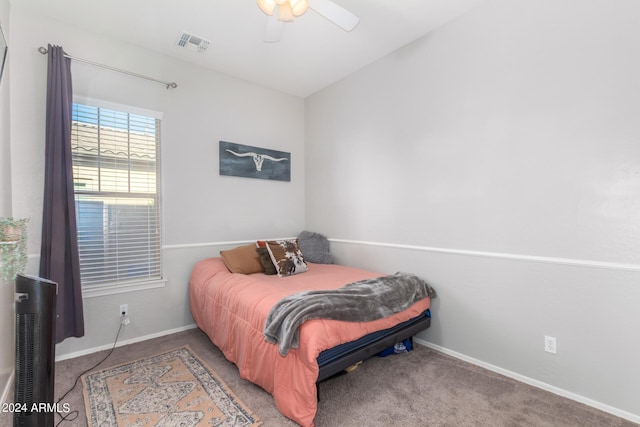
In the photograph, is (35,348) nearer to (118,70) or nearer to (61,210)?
(61,210)

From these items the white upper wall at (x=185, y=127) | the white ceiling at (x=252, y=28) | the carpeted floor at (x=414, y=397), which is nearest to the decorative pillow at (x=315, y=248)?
the white upper wall at (x=185, y=127)

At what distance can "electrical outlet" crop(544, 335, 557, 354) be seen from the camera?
1975 millimetres

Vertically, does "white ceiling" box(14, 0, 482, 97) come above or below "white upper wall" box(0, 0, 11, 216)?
above

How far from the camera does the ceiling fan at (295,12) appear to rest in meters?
1.81

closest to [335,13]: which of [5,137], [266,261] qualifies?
[266,261]

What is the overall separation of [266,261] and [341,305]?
1256mm

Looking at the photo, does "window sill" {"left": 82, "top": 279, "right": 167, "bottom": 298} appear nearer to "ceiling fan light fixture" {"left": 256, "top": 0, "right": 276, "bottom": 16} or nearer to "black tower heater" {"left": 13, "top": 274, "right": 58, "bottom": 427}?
"black tower heater" {"left": 13, "top": 274, "right": 58, "bottom": 427}

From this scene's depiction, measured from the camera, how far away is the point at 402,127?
2875 mm

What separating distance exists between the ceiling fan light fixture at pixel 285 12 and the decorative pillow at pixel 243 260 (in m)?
2.02

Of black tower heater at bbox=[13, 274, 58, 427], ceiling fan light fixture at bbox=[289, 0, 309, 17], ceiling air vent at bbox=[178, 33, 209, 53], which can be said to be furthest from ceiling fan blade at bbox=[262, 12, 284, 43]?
black tower heater at bbox=[13, 274, 58, 427]

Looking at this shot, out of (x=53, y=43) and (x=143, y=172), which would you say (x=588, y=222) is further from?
(x=53, y=43)

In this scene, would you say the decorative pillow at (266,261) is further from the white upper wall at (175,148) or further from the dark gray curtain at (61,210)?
the dark gray curtain at (61,210)

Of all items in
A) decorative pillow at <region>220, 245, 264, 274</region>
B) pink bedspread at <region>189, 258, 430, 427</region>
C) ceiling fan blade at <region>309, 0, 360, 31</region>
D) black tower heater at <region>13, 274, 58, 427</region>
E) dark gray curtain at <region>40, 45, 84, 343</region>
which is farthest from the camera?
decorative pillow at <region>220, 245, 264, 274</region>

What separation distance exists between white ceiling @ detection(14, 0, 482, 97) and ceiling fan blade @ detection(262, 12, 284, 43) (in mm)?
253
